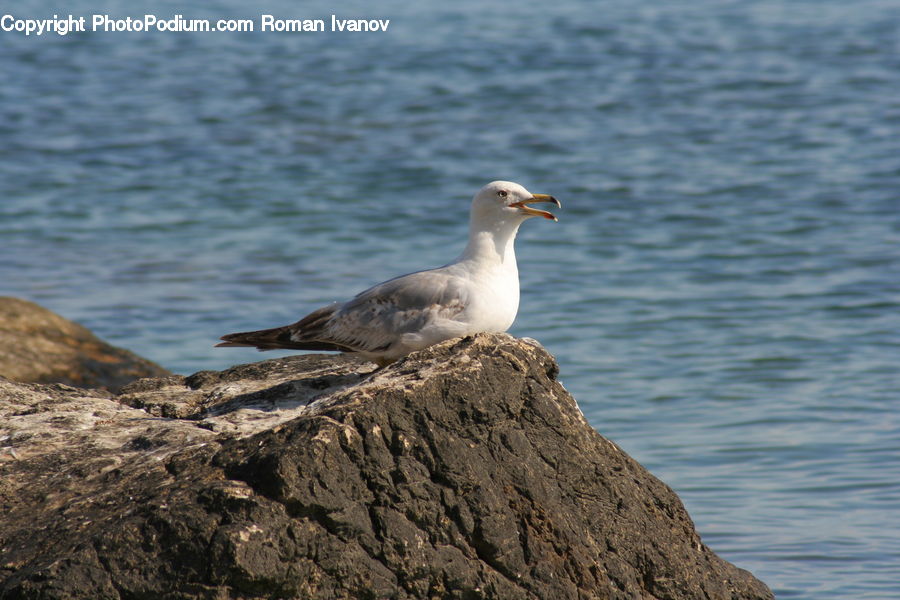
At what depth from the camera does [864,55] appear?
18.8 meters

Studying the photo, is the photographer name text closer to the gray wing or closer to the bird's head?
the bird's head

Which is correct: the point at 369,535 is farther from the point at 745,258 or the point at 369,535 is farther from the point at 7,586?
the point at 745,258

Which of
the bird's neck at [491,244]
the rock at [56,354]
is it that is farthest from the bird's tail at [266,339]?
the rock at [56,354]

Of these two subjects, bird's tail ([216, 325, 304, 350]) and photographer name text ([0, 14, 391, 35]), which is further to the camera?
photographer name text ([0, 14, 391, 35])

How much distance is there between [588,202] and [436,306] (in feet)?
29.5

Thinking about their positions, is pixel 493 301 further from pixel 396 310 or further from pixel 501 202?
pixel 501 202

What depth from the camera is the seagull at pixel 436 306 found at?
464 centimetres

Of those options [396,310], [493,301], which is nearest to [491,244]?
[493,301]

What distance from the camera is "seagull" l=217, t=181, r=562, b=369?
464cm

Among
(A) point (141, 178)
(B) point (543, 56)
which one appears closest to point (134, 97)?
(A) point (141, 178)

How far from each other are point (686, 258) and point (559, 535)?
810 cm

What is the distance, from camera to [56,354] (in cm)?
767

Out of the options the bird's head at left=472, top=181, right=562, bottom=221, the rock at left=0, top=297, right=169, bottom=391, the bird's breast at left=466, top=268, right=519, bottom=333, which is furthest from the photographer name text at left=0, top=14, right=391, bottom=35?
the bird's breast at left=466, top=268, right=519, bottom=333

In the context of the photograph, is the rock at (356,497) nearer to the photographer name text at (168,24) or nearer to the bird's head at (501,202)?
the bird's head at (501,202)
